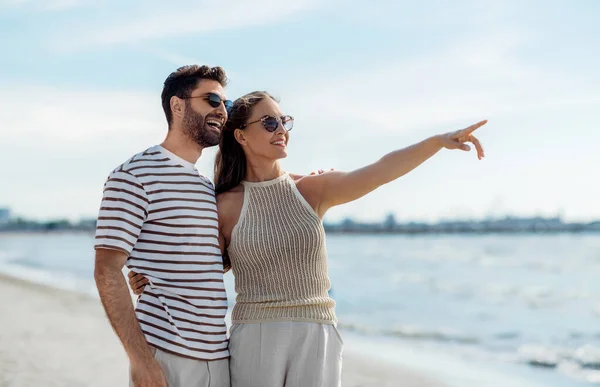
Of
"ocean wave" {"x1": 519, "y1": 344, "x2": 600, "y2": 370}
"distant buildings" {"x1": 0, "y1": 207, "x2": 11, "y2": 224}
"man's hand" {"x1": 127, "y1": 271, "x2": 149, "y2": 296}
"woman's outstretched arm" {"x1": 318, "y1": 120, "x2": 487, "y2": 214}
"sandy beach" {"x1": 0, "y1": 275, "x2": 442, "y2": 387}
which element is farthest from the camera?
"distant buildings" {"x1": 0, "y1": 207, "x2": 11, "y2": 224}

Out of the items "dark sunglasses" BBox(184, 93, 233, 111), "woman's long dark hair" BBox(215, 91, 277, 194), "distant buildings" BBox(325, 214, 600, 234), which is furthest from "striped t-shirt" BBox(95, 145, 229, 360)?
"distant buildings" BBox(325, 214, 600, 234)

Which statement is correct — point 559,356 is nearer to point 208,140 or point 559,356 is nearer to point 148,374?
point 208,140

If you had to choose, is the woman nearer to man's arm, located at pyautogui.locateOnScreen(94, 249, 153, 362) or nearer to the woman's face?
the woman's face

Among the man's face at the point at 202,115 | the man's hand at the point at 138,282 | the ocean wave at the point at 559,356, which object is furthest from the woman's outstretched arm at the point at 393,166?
the ocean wave at the point at 559,356

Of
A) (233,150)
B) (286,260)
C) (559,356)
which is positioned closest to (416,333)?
(559,356)

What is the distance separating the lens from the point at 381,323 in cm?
1358

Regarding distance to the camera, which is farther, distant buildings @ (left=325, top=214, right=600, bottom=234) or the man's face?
distant buildings @ (left=325, top=214, right=600, bottom=234)

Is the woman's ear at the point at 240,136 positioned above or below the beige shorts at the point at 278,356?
above

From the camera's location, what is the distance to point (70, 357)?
7883 millimetres

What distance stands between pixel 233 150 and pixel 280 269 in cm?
69

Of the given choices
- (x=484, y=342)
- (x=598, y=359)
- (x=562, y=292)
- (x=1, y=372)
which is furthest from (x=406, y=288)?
(x=1, y=372)

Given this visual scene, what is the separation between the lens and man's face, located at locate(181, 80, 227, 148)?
2.80 m

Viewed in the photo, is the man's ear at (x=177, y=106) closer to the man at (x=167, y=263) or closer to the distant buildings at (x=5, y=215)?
the man at (x=167, y=263)

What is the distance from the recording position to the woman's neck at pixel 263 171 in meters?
3.25
